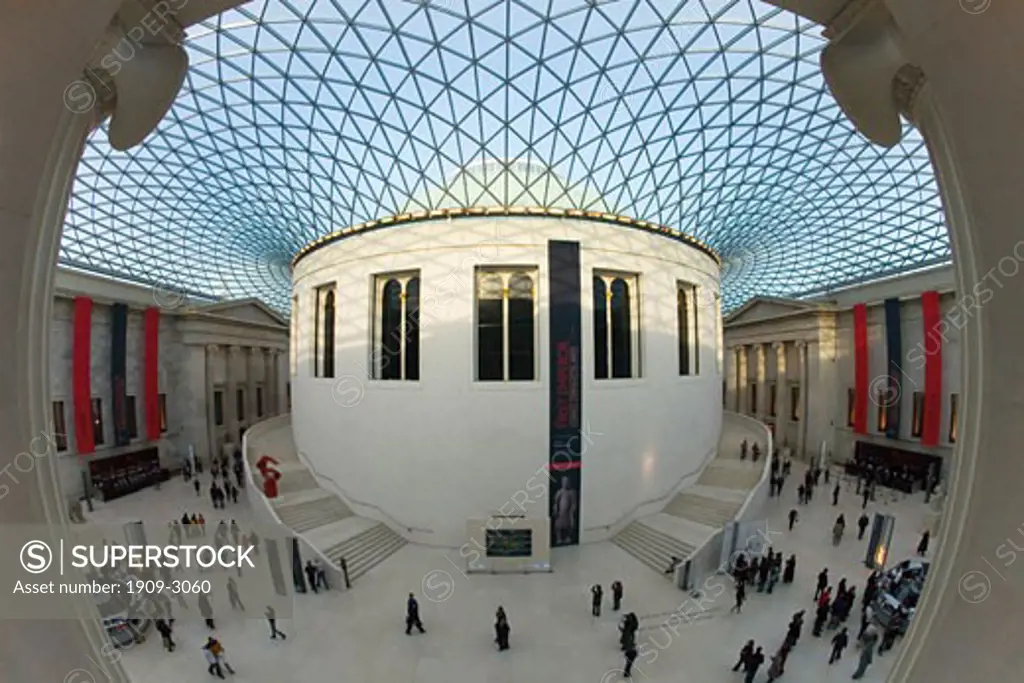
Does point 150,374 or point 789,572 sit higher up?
point 150,374

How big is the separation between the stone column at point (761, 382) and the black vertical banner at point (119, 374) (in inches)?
1955

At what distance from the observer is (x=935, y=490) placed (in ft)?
82.0

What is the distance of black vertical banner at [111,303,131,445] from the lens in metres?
28.9

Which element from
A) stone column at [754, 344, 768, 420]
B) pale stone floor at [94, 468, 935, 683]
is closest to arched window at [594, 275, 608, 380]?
pale stone floor at [94, 468, 935, 683]

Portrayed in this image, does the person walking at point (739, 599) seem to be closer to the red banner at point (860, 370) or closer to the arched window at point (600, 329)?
the arched window at point (600, 329)

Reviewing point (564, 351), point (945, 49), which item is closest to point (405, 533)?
point (564, 351)

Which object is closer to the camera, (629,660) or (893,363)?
(629,660)

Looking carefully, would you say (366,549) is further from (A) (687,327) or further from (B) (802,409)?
(B) (802,409)

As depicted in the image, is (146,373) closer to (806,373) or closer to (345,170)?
(345,170)

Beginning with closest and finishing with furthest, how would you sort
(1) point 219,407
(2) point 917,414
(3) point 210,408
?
1. (2) point 917,414
2. (3) point 210,408
3. (1) point 219,407

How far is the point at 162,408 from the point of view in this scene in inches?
1308

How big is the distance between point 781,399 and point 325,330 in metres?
37.4

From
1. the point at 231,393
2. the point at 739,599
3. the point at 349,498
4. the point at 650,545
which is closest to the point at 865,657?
the point at 739,599

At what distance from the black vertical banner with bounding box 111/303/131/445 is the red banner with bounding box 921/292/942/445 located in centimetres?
5016
